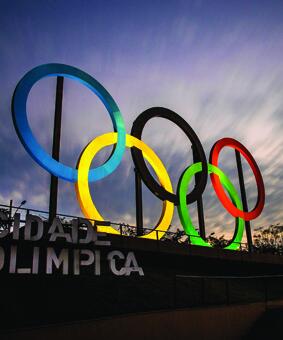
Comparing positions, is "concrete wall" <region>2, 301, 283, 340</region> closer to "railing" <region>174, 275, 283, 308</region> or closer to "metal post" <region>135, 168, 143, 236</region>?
"railing" <region>174, 275, 283, 308</region>

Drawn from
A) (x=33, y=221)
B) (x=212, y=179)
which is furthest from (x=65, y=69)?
(x=212, y=179)

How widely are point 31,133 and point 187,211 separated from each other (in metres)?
10.6

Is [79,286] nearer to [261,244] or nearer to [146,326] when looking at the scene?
[146,326]

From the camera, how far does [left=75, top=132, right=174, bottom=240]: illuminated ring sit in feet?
53.4

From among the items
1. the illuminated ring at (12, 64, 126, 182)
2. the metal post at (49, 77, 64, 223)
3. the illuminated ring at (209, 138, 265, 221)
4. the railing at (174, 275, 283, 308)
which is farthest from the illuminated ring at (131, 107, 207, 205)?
the railing at (174, 275, 283, 308)

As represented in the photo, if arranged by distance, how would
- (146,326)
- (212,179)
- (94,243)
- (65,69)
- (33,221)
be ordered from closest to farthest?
1. (146,326)
2. (33,221)
3. (94,243)
4. (65,69)
5. (212,179)

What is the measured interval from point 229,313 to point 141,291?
394 centimetres

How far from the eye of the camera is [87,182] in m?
16.8

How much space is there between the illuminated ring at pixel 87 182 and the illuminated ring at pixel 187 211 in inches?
38.7

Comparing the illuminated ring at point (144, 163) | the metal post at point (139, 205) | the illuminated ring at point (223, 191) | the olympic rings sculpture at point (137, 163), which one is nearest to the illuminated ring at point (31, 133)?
the olympic rings sculpture at point (137, 163)

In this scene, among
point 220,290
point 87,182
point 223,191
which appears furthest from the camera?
point 223,191

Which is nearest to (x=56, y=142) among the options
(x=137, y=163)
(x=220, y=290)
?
(x=137, y=163)

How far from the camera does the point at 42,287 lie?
44.0 feet

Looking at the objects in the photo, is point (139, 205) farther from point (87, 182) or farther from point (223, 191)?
point (87, 182)
